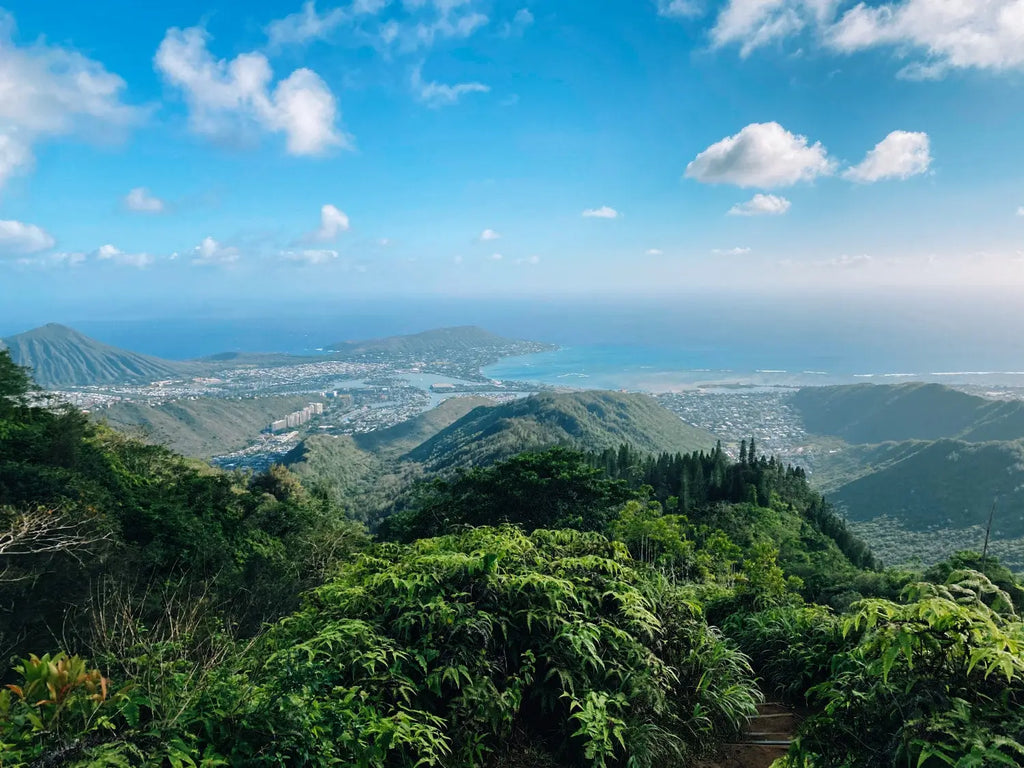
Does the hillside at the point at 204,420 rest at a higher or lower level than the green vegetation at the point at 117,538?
lower

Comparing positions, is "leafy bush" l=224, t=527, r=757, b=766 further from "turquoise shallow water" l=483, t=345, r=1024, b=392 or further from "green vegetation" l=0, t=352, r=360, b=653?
"turquoise shallow water" l=483, t=345, r=1024, b=392

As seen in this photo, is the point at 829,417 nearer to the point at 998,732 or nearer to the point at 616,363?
the point at 616,363

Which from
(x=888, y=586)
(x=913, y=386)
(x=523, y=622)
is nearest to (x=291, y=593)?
(x=523, y=622)

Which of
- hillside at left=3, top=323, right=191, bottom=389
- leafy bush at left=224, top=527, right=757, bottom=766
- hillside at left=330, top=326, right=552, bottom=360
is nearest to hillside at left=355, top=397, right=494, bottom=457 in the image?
leafy bush at left=224, top=527, right=757, bottom=766

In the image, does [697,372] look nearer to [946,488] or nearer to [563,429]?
[946,488]

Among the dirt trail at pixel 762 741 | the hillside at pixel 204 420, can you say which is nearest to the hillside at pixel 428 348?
the hillside at pixel 204 420

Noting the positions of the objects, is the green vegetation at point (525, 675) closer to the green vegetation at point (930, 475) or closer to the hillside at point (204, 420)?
the green vegetation at point (930, 475)
